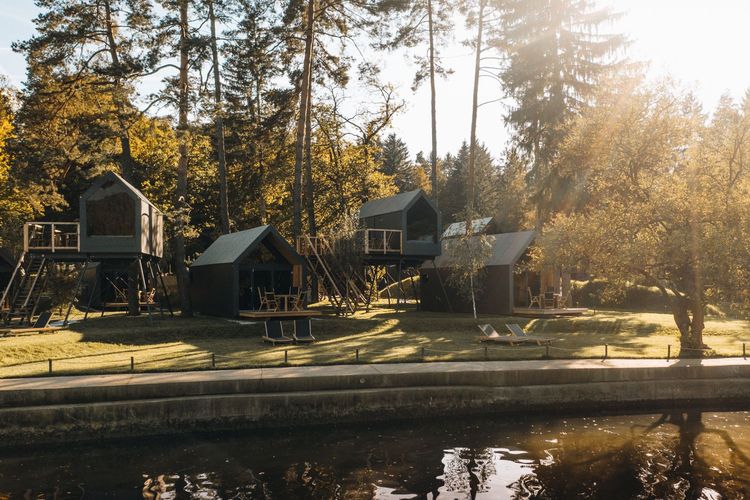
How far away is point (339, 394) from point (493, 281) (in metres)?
19.1

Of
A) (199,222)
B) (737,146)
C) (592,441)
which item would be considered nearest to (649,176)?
(737,146)

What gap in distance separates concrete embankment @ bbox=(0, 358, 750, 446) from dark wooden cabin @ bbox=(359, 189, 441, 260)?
15995 millimetres

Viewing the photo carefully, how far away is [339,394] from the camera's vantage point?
589 inches

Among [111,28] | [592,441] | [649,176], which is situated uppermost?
[111,28]

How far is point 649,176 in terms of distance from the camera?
22.0 meters

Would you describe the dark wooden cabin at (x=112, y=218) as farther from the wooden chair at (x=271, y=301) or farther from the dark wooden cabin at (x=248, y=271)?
the wooden chair at (x=271, y=301)

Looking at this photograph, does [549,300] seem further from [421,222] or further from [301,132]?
[301,132]

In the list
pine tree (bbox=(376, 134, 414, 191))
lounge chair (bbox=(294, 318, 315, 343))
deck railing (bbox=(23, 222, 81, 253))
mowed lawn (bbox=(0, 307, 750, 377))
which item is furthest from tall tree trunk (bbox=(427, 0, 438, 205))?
pine tree (bbox=(376, 134, 414, 191))

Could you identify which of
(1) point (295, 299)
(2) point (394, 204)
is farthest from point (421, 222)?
(1) point (295, 299)

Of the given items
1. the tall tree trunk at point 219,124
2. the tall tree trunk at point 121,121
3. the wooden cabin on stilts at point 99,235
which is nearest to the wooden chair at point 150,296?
the tall tree trunk at point 121,121

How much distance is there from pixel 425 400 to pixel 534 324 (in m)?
14.8

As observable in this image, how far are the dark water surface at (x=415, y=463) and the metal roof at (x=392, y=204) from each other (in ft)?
64.7

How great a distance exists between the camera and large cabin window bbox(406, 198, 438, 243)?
3431cm

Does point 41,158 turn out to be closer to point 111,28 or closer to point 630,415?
point 111,28
